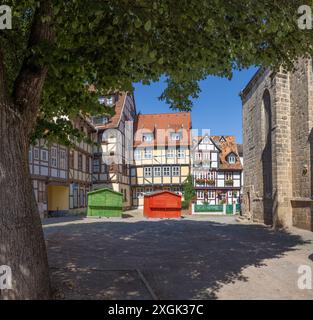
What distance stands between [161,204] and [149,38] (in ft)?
73.1

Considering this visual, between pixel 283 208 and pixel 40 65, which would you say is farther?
pixel 283 208

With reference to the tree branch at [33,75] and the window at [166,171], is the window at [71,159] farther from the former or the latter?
the tree branch at [33,75]

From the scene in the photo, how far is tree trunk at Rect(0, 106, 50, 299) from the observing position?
4801mm

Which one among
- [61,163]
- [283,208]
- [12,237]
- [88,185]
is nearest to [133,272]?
[12,237]

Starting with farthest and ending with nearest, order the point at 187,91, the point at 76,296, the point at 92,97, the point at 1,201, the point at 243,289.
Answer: the point at 187,91 < the point at 92,97 < the point at 243,289 < the point at 76,296 < the point at 1,201

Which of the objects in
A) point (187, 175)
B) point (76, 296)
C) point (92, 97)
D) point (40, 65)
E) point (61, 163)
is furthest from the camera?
point (187, 175)

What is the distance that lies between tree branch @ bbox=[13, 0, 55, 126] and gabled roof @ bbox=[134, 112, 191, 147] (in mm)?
38274

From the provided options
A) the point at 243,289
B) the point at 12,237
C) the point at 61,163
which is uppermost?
the point at 61,163

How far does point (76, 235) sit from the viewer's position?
→ 1426 centimetres

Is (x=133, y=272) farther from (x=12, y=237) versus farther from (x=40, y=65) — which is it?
(x=40, y=65)

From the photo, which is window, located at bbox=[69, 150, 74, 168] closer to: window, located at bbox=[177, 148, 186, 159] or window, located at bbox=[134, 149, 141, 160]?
window, located at bbox=[134, 149, 141, 160]

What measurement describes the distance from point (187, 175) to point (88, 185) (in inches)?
466

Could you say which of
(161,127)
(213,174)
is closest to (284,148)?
(213,174)

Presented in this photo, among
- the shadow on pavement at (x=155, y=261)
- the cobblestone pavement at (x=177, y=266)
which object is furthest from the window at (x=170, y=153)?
the cobblestone pavement at (x=177, y=266)
